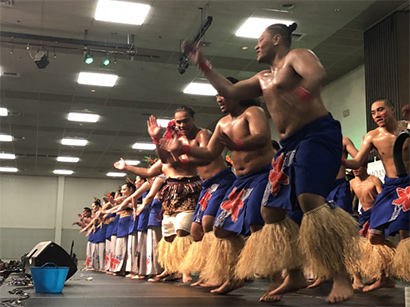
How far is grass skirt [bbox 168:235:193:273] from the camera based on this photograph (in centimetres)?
434

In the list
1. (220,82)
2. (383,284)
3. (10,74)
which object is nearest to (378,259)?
(383,284)

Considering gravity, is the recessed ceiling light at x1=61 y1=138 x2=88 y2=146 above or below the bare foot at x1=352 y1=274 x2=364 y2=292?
above

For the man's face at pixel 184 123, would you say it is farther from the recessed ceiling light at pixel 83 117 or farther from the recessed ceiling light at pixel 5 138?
the recessed ceiling light at pixel 5 138

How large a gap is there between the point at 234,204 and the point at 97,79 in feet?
24.2

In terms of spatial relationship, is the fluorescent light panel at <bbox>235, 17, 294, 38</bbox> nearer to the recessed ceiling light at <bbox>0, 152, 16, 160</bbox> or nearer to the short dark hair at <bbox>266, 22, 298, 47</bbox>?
the short dark hair at <bbox>266, 22, 298, 47</bbox>

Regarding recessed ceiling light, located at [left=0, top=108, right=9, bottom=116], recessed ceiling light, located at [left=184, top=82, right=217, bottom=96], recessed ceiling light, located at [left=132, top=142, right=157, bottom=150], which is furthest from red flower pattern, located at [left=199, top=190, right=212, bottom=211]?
recessed ceiling light, located at [left=132, top=142, right=157, bottom=150]

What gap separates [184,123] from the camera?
4387 millimetres

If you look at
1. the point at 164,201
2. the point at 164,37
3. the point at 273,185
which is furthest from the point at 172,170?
the point at 164,37

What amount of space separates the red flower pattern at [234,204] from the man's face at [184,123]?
4.06 ft

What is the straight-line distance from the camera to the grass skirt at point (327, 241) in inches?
92.0

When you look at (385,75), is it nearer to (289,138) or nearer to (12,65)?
(289,138)

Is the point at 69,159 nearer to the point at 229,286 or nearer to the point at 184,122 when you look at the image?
the point at 184,122

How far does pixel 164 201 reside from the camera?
475 centimetres

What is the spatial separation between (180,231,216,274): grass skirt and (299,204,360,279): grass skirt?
122cm
